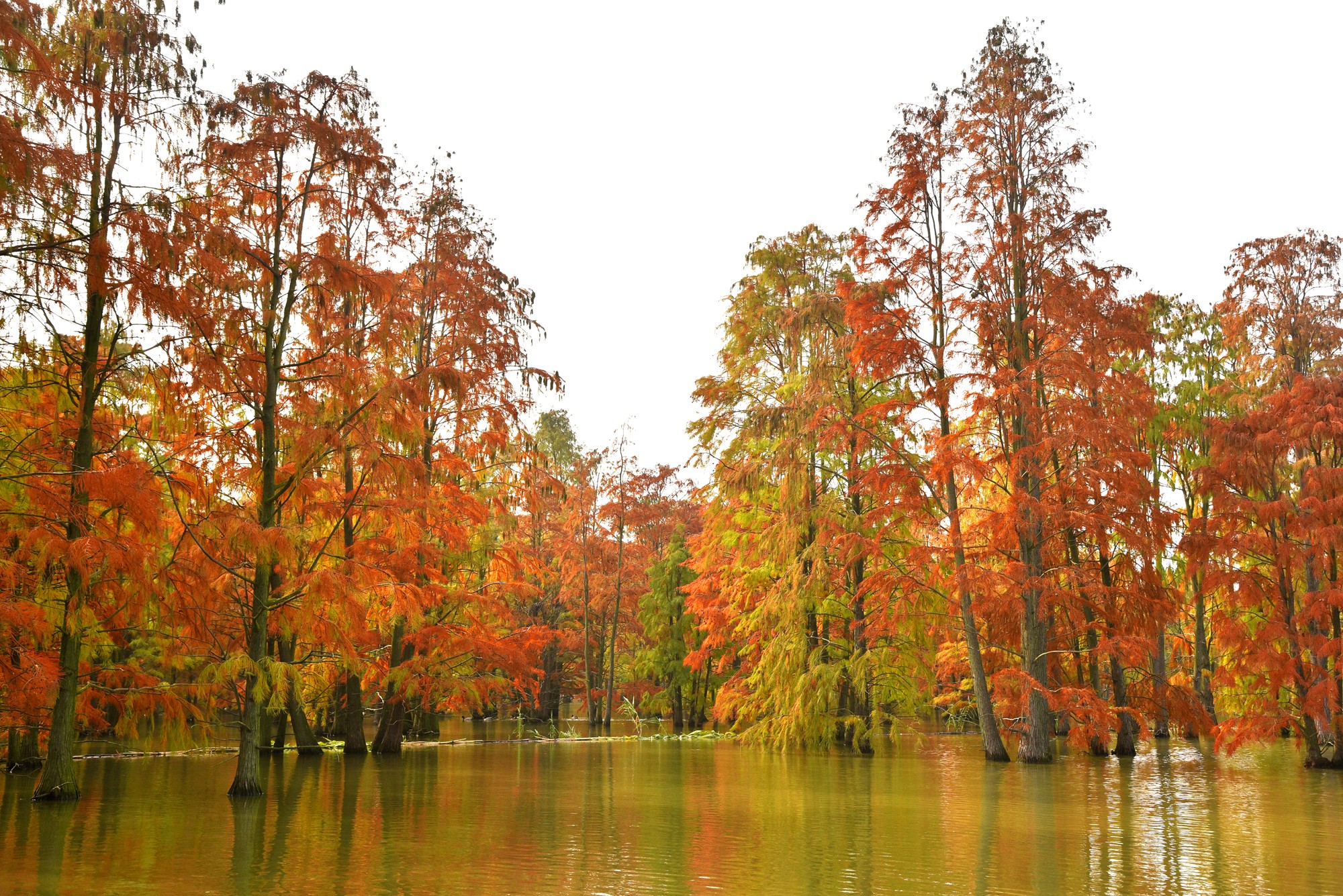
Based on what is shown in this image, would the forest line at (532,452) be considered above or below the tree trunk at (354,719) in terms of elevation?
above

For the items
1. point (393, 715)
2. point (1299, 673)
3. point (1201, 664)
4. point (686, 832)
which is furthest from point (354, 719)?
point (1201, 664)

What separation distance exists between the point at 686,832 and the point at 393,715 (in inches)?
606

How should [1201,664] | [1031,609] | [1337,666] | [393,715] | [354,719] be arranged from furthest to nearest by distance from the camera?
[1201,664] < [393,715] < [354,719] < [1031,609] < [1337,666]

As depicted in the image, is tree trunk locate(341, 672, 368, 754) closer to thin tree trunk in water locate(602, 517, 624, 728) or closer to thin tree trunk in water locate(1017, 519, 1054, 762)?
thin tree trunk in water locate(602, 517, 624, 728)

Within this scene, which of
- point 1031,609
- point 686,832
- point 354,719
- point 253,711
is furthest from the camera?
point 354,719

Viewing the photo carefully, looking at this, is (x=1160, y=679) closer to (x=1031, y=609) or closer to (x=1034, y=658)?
(x=1034, y=658)

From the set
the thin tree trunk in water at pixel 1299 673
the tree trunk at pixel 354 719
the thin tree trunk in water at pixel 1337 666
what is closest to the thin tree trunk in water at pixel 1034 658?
the thin tree trunk in water at pixel 1299 673

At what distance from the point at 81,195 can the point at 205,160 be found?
2.15 m

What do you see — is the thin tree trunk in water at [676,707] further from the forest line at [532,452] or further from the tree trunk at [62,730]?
the tree trunk at [62,730]

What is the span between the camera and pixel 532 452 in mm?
23438

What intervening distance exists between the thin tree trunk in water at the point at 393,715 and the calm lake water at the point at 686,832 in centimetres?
415

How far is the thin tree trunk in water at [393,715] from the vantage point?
23.3 meters

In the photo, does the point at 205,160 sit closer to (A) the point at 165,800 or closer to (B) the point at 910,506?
(A) the point at 165,800

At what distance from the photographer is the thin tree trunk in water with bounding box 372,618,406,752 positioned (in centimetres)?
2327
